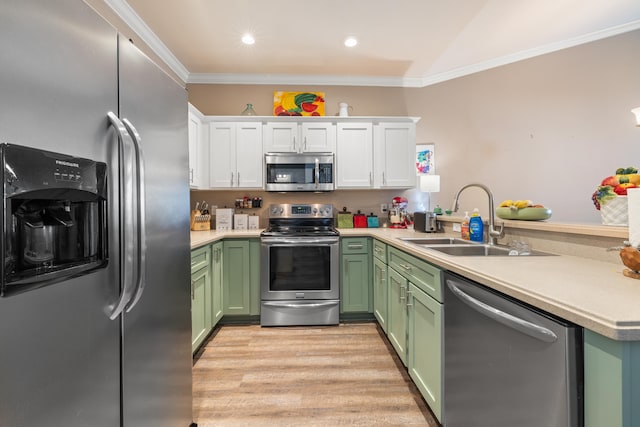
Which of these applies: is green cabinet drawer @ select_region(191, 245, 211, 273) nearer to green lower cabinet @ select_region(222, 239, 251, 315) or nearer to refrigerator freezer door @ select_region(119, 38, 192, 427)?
green lower cabinet @ select_region(222, 239, 251, 315)

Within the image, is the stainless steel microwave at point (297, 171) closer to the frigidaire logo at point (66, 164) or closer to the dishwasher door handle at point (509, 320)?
the dishwasher door handle at point (509, 320)

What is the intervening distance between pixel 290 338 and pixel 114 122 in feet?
7.31

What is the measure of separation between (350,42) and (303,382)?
9.63 feet

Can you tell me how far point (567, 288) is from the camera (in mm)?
881

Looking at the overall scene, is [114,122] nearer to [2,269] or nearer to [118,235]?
[118,235]

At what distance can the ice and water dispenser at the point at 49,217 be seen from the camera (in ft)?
1.95

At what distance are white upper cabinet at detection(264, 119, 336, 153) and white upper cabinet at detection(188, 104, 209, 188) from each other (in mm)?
680

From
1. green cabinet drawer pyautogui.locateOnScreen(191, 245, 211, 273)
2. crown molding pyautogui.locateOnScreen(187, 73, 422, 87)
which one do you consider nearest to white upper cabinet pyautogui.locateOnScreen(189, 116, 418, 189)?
crown molding pyautogui.locateOnScreen(187, 73, 422, 87)

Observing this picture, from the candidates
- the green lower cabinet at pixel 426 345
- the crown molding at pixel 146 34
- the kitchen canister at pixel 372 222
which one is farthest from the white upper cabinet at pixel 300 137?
the green lower cabinet at pixel 426 345

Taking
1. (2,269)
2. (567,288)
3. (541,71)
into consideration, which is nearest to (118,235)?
(2,269)

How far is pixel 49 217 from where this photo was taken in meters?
0.71

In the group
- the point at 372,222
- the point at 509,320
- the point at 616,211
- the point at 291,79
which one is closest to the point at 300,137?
the point at 291,79

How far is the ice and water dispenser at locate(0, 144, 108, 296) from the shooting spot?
596 mm

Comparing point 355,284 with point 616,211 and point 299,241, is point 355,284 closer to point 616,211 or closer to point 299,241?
point 299,241
